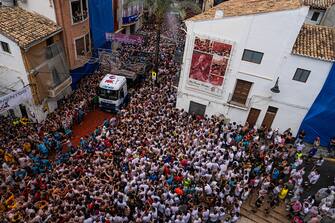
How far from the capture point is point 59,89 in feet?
71.7

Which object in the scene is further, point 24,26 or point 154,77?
point 154,77

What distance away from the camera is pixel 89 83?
2531cm

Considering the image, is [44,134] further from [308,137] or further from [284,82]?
[308,137]

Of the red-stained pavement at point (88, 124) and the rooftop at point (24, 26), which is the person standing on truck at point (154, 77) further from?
the rooftop at point (24, 26)

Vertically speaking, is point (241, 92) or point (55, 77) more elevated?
point (241, 92)

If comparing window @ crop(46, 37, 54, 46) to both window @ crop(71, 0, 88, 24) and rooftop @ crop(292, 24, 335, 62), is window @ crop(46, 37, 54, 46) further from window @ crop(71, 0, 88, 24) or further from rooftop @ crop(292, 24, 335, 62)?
rooftop @ crop(292, 24, 335, 62)

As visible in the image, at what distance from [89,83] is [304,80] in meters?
18.0

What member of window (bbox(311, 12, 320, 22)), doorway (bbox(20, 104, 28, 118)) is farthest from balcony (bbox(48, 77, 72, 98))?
window (bbox(311, 12, 320, 22))

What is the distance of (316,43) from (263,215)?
11.6 meters

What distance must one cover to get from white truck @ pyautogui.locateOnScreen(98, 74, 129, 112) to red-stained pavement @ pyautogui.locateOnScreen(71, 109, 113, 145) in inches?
24.9

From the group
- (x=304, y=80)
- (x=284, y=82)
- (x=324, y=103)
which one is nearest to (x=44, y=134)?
(x=284, y=82)

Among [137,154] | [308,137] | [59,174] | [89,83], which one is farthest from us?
[89,83]

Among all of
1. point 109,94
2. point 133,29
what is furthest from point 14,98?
point 133,29

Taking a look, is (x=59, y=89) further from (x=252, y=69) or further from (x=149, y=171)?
(x=252, y=69)
